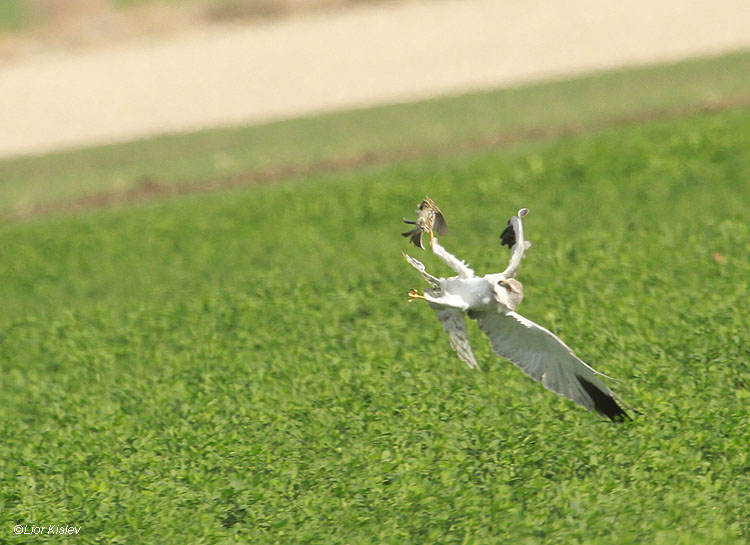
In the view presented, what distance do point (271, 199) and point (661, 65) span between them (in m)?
11.5

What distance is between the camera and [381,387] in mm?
9891

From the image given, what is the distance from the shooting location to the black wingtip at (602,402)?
796 cm

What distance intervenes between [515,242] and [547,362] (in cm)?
93

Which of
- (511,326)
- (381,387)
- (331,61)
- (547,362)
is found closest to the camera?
(511,326)

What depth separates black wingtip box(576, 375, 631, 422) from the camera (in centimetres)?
796

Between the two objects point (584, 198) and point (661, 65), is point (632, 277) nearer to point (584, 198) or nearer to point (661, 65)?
point (584, 198)

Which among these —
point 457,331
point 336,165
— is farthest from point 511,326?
point 336,165

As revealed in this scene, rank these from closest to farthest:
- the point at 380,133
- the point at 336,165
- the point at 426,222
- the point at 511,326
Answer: the point at 426,222, the point at 511,326, the point at 336,165, the point at 380,133

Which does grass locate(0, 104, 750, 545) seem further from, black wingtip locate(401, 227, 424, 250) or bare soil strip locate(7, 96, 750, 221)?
bare soil strip locate(7, 96, 750, 221)

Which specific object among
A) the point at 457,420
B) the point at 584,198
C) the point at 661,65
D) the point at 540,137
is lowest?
the point at 457,420

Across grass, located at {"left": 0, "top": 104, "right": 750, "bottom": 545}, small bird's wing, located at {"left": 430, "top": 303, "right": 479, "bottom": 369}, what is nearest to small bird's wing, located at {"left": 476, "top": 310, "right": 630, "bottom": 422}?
small bird's wing, located at {"left": 430, "top": 303, "right": 479, "bottom": 369}

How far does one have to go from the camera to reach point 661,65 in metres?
25.2

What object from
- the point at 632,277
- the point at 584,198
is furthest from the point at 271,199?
the point at 632,277

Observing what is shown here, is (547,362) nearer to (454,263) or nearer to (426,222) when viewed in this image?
(454,263)
